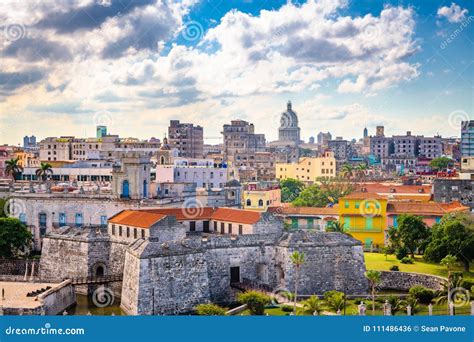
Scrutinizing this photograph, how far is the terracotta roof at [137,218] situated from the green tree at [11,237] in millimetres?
7053

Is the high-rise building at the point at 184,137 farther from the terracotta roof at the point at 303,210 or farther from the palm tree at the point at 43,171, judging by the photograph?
the terracotta roof at the point at 303,210

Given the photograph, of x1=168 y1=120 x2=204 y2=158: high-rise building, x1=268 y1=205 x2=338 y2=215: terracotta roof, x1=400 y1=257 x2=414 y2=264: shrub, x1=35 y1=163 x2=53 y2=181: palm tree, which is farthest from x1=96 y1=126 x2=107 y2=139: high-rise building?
x1=400 y1=257 x2=414 y2=264: shrub

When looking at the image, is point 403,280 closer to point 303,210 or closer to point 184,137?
point 303,210

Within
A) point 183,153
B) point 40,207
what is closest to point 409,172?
point 183,153

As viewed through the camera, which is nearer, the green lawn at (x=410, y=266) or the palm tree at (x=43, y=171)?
the green lawn at (x=410, y=266)

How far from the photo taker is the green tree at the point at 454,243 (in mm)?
39125

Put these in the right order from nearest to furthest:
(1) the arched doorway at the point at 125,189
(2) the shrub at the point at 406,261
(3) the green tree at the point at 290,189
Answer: (2) the shrub at the point at 406,261 → (1) the arched doorway at the point at 125,189 → (3) the green tree at the point at 290,189

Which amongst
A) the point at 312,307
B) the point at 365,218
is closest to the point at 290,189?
the point at 365,218

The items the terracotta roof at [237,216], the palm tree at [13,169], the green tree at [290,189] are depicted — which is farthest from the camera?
the green tree at [290,189]

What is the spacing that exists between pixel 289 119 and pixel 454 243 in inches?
4311

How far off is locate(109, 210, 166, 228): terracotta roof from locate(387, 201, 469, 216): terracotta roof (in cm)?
1767

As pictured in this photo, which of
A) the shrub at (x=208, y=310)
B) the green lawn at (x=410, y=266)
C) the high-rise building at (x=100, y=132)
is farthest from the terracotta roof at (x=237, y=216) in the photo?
the high-rise building at (x=100, y=132)

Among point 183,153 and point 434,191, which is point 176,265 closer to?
point 434,191

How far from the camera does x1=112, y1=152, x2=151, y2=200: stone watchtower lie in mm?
48688
